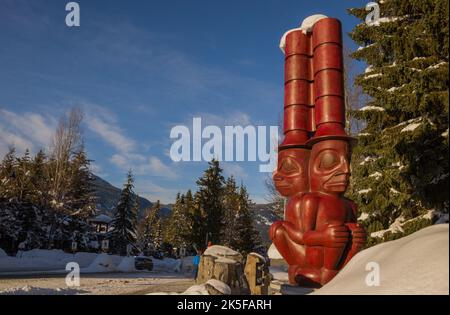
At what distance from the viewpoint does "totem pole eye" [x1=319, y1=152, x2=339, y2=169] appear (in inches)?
421

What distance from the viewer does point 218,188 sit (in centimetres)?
3691

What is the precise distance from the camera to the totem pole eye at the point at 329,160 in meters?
10.7

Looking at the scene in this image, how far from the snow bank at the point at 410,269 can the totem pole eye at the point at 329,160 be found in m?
4.62

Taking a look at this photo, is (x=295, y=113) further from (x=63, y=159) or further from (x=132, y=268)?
(x=63, y=159)

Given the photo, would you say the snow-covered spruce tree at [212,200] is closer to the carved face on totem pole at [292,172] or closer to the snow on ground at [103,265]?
the snow on ground at [103,265]

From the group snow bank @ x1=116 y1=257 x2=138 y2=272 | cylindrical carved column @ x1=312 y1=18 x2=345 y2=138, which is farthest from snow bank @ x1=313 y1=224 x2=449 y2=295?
snow bank @ x1=116 y1=257 x2=138 y2=272

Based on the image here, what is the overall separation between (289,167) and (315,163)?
85 cm

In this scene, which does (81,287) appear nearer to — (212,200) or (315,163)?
(315,163)

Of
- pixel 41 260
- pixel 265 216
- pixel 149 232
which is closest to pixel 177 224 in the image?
pixel 149 232

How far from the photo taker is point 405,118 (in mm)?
11594

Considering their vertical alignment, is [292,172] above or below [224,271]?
above
